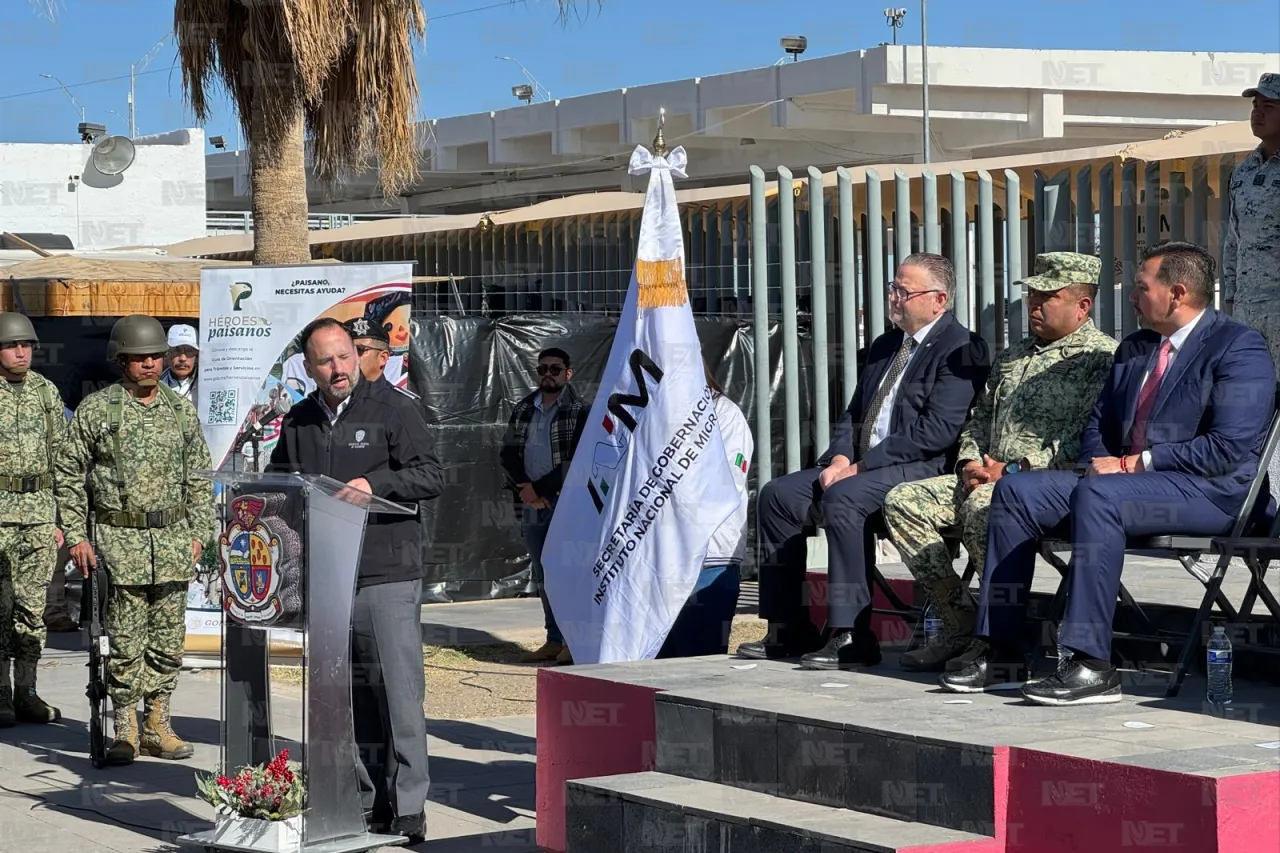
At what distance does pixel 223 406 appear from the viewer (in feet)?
35.6

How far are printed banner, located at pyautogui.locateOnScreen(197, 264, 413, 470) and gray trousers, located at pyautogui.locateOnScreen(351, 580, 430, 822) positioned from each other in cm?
405

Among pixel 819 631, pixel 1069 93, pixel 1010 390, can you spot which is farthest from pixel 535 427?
pixel 1069 93

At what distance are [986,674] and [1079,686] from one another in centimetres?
46

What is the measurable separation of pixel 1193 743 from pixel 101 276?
1074 cm

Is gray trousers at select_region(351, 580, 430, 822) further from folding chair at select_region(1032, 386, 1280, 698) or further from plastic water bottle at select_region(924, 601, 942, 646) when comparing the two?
folding chair at select_region(1032, 386, 1280, 698)

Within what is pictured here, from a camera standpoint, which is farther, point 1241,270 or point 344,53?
point 344,53

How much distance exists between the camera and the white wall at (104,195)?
3127 cm

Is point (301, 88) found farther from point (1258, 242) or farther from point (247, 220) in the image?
point (247, 220)

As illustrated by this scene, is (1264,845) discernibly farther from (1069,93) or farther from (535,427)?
(1069,93)

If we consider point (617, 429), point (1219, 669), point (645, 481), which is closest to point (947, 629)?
point (1219, 669)

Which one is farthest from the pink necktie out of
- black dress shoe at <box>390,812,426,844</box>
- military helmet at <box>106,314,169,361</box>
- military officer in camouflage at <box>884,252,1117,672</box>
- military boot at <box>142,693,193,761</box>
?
military boot at <box>142,693,193,761</box>

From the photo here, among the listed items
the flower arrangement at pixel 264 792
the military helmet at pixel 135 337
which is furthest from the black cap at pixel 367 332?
the flower arrangement at pixel 264 792

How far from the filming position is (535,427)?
36.4 feet

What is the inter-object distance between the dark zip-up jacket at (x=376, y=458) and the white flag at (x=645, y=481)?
54.7 inches
